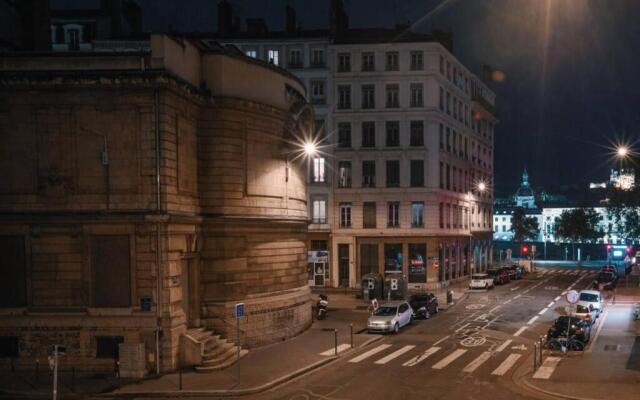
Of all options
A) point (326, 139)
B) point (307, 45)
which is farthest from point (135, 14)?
point (326, 139)

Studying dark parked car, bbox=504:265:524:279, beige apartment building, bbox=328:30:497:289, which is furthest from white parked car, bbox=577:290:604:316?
dark parked car, bbox=504:265:524:279

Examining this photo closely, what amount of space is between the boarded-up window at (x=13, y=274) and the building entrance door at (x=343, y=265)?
121 feet

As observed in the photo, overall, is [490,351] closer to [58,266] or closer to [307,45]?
[58,266]

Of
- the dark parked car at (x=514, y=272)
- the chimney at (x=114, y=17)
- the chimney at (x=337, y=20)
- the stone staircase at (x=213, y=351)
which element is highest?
the chimney at (x=337, y=20)

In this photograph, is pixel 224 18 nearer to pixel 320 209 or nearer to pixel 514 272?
pixel 320 209

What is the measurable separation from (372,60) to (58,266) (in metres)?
A: 40.3

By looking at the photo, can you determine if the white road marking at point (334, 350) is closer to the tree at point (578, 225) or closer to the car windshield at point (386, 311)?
the car windshield at point (386, 311)

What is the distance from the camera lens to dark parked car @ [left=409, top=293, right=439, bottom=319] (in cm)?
3953

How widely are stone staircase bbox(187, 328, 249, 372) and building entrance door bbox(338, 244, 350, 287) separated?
103 ft

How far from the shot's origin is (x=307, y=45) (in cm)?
5881

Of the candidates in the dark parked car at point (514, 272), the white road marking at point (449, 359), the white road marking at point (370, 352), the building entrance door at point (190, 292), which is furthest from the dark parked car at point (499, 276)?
the building entrance door at point (190, 292)

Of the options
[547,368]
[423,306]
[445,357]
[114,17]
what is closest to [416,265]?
[423,306]

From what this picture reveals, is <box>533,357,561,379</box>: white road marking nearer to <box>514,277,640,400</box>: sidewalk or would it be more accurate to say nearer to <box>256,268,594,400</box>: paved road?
<box>514,277,640,400</box>: sidewalk

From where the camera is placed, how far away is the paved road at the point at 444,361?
69.6 feet
